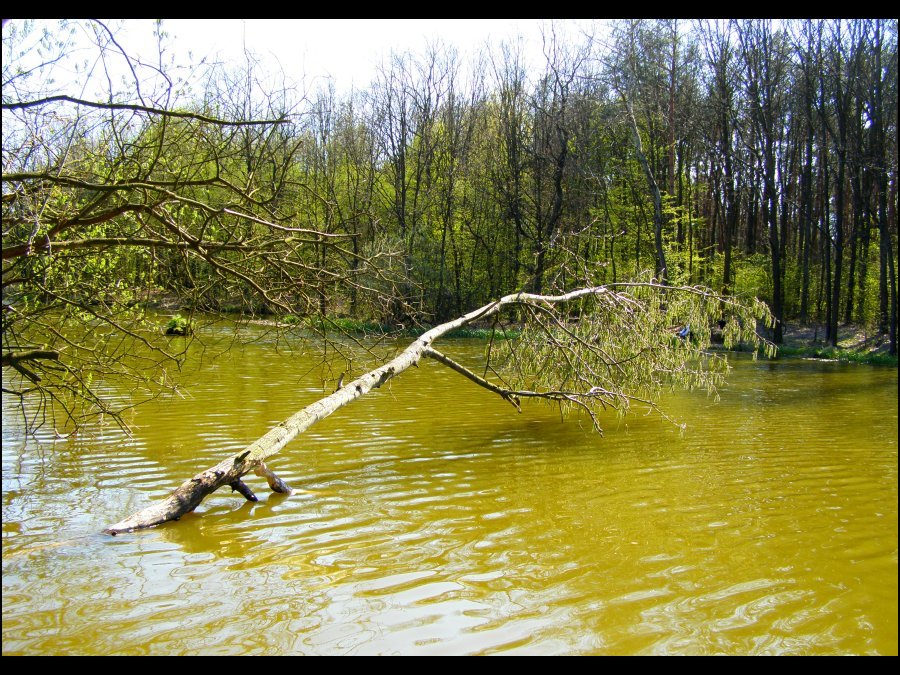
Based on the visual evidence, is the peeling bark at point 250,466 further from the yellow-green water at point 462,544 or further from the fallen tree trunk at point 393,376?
the yellow-green water at point 462,544

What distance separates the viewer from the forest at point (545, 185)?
5.76m

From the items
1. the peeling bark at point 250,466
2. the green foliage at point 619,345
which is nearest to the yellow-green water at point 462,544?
the peeling bark at point 250,466

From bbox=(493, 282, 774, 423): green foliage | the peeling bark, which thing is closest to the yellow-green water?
the peeling bark

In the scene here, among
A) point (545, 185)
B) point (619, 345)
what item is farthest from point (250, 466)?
point (545, 185)

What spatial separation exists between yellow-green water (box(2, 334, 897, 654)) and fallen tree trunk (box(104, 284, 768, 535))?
0.54ft

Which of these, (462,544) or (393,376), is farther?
(393,376)

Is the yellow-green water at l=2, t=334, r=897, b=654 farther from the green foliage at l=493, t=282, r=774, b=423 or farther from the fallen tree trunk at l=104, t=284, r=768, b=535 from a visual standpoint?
the green foliage at l=493, t=282, r=774, b=423

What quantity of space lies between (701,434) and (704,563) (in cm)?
480

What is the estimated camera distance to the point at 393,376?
8.09 meters

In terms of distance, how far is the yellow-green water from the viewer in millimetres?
3791

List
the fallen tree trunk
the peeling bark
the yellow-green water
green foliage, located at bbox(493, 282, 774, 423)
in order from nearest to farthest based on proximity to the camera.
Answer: the yellow-green water < the peeling bark < the fallen tree trunk < green foliage, located at bbox(493, 282, 774, 423)

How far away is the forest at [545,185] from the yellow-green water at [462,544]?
1.30 metres

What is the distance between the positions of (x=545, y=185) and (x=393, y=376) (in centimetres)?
2747

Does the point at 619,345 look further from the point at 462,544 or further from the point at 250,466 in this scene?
the point at 250,466
